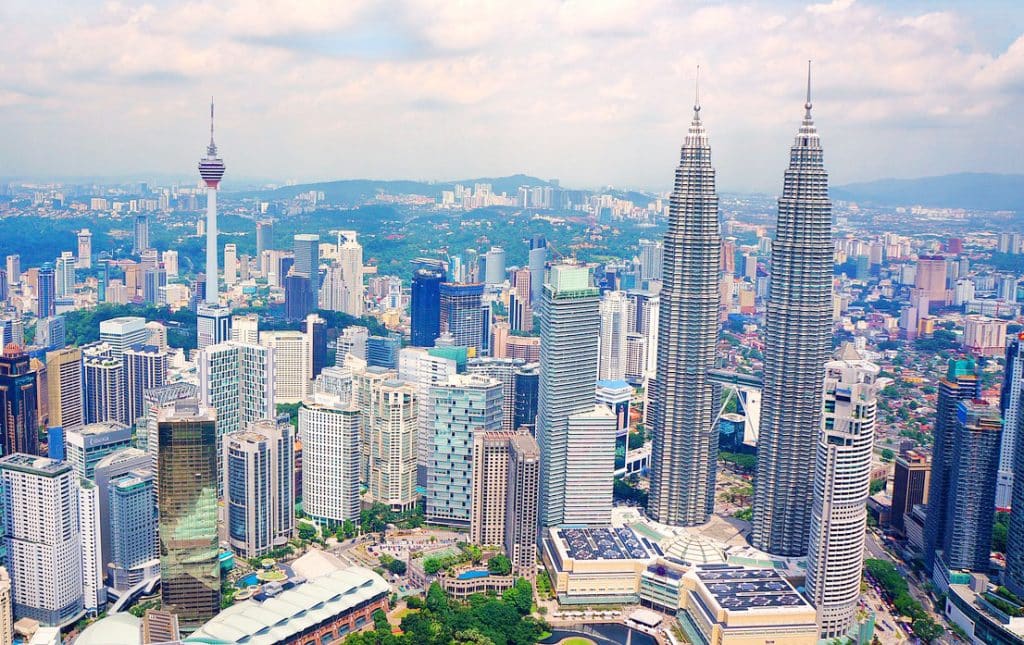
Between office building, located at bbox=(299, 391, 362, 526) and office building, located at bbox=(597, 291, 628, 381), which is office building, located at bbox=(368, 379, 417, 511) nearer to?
office building, located at bbox=(299, 391, 362, 526)

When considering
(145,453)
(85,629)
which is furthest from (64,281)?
(85,629)

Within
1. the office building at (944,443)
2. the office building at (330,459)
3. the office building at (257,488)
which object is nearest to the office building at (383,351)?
the office building at (330,459)

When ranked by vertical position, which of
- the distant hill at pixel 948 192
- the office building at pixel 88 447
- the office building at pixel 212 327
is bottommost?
the office building at pixel 88 447

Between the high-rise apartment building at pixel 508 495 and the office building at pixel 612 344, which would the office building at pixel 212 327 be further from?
the high-rise apartment building at pixel 508 495

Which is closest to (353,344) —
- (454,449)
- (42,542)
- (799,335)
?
(454,449)

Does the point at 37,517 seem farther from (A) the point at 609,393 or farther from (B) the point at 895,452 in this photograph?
(B) the point at 895,452

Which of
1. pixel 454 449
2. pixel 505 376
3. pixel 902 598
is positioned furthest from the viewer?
pixel 505 376

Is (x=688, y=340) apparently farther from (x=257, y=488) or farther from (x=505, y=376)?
(x=257, y=488)
